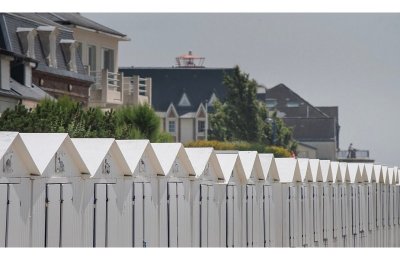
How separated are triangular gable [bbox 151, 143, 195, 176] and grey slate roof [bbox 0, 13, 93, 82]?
76.8ft

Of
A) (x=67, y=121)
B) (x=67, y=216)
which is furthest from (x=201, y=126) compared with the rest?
(x=67, y=216)

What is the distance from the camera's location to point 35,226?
27.6 metres

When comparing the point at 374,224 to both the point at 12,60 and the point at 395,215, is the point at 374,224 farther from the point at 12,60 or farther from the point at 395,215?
the point at 12,60

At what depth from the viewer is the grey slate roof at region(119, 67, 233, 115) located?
115188 millimetres

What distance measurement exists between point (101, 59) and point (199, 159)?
36012 millimetres

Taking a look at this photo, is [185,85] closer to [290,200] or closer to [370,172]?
[370,172]

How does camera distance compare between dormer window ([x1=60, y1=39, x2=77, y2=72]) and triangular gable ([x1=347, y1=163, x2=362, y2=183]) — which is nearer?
triangular gable ([x1=347, y1=163, x2=362, y2=183])

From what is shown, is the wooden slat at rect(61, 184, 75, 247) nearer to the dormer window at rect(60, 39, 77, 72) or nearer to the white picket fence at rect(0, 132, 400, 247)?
Result: the white picket fence at rect(0, 132, 400, 247)

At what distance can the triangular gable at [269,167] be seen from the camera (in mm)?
43469

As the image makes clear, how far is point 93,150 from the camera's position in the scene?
3103 cm

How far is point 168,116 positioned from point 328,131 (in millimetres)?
12736

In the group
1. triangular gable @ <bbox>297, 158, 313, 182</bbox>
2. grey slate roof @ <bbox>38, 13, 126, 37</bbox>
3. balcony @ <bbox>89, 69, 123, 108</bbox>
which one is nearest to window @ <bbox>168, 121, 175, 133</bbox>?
grey slate roof @ <bbox>38, 13, 126, 37</bbox>

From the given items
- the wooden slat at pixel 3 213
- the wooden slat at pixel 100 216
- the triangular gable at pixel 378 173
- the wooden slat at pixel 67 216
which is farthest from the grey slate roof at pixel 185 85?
the wooden slat at pixel 3 213

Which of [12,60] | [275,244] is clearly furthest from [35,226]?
[12,60]
